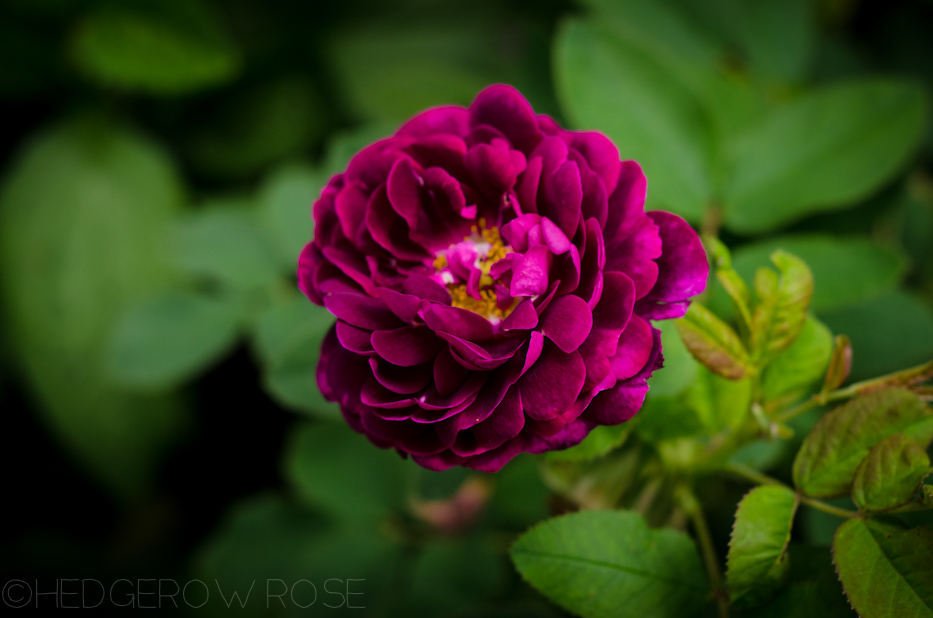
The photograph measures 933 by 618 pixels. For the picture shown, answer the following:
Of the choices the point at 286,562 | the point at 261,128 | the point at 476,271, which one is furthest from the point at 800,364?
the point at 261,128

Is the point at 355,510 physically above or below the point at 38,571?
above

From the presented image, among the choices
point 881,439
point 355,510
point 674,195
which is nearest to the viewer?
point 881,439

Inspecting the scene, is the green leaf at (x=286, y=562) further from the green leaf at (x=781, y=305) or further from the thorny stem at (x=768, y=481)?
the green leaf at (x=781, y=305)

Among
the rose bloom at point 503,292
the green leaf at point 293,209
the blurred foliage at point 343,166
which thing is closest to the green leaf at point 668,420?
the blurred foliage at point 343,166

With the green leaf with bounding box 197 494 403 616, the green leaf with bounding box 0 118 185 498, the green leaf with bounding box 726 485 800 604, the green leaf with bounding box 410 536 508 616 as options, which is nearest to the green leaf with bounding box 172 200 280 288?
the green leaf with bounding box 0 118 185 498

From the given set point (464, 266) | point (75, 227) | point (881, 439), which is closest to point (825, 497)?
point (881, 439)

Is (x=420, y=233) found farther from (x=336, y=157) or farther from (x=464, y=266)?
(x=336, y=157)

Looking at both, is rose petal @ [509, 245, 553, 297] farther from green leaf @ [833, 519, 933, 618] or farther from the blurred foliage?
green leaf @ [833, 519, 933, 618]
